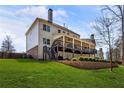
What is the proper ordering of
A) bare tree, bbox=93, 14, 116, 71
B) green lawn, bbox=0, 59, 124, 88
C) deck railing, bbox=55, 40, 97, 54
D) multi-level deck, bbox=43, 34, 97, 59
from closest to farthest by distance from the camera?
green lawn, bbox=0, 59, 124, 88
bare tree, bbox=93, 14, 116, 71
deck railing, bbox=55, 40, 97, 54
multi-level deck, bbox=43, 34, 97, 59

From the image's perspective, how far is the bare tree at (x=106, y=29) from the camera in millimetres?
9380

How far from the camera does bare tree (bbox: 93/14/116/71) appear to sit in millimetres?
9380

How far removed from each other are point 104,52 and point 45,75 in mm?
2911

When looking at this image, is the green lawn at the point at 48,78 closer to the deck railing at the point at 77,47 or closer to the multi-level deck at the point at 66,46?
the deck railing at the point at 77,47

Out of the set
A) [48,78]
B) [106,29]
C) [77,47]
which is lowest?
[48,78]

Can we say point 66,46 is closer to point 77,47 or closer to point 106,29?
point 77,47

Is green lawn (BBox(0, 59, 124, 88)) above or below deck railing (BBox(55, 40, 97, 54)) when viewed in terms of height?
below

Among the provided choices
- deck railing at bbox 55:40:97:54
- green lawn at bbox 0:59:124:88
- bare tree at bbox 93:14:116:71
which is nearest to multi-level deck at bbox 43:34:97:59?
deck railing at bbox 55:40:97:54

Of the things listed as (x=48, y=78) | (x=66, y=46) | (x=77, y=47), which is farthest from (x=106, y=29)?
(x=66, y=46)

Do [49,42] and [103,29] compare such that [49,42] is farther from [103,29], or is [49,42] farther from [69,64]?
[103,29]

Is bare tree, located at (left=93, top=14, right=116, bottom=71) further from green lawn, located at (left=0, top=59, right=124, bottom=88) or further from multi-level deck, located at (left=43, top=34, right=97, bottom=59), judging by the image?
multi-level deck, located at (left=43, top=34, right=97, bottom=59)

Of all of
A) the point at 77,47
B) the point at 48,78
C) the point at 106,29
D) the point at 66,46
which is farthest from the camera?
the point at 66,46

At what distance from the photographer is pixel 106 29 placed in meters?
9.84

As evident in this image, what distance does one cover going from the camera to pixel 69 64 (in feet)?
36.0
